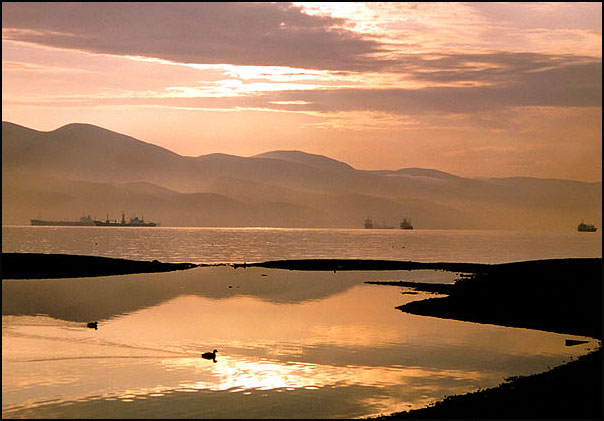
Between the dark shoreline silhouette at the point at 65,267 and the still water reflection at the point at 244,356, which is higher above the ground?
the dark shoreline silhouette at the point at 65,267

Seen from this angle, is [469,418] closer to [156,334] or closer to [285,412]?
[285,412]

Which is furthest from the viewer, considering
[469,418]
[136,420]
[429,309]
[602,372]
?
[429,309]

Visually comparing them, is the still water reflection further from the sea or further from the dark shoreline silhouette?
the dark shoreline silhouette

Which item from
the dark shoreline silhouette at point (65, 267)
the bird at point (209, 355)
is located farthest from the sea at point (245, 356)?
the dark shoreline silhouette at point (65, 267)

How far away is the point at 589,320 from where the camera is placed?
58.2m

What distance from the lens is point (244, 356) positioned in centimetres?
4609

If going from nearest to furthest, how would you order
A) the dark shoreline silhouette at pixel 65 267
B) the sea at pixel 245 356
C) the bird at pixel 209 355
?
the sea at pixel 245 356 → the bird at pixel 209 355 → the dark shoreline silhouette at pixel 65 267

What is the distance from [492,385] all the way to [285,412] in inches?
447

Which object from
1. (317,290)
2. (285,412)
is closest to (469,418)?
(285,412)

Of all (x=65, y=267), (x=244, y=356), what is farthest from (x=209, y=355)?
(x=65, y=267)

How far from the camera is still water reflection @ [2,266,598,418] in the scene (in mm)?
34594

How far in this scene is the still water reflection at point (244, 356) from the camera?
34594 mm

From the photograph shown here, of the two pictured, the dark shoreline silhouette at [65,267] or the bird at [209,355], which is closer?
the bird at [209,355]

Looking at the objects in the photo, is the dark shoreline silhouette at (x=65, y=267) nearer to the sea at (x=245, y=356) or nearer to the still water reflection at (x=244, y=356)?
the sea at (x=245, y=356)
